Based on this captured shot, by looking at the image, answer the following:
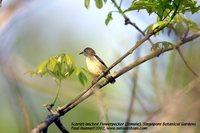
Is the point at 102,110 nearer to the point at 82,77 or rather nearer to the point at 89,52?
the point at 82,77

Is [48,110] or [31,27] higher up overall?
[31,27]

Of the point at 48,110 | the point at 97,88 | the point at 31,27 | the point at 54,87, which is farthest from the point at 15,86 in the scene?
the point at 31,27

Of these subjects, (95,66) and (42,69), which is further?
(95,66)

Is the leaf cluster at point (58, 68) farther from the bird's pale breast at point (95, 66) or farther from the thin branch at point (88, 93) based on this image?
the bird's pale breast at point (95, 66)

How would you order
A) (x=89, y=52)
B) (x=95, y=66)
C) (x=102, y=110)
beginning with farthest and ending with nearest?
(x=89, y=52) < (x=95, y=66) < (x=102, y=110)

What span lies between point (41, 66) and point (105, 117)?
53cm

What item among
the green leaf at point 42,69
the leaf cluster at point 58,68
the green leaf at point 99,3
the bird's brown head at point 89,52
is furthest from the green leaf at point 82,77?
Result: the bird's brown head at point 89,52

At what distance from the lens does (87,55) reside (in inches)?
124

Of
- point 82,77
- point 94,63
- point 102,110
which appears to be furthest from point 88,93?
point 94,63

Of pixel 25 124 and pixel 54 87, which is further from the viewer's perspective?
pixel 54 87

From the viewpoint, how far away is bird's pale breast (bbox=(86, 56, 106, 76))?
8.59 feet

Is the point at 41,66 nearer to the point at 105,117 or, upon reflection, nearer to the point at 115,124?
the point at 115,124

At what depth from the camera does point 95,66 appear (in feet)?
8.86

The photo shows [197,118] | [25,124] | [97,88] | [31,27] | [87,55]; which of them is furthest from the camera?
[31,27]
